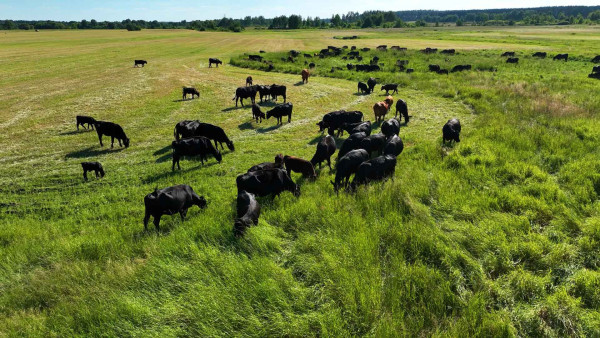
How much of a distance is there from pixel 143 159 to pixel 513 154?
14.5 meters

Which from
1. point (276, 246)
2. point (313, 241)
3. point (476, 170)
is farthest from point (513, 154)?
point (276, 246)

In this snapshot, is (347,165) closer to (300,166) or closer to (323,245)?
(300,166)

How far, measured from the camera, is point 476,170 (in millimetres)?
9734

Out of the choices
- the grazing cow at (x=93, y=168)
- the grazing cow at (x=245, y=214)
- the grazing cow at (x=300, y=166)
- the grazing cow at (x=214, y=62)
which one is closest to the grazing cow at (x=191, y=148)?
the grazing cow at (x=93, y=168)

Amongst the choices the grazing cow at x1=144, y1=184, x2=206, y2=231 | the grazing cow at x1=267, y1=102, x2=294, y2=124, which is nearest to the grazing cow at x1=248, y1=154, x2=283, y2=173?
the grazing cow at x1=144, y1=184, x2=206, y2=231

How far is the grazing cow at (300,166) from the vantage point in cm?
1101

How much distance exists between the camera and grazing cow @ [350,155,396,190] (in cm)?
962

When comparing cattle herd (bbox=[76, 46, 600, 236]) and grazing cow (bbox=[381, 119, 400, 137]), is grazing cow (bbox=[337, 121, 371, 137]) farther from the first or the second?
grazing cow (bbox=[381, 119, 400, 137])

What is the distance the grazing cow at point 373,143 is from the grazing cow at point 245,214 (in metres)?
5.75

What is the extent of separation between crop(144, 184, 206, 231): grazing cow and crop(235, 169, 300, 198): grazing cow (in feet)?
4.89

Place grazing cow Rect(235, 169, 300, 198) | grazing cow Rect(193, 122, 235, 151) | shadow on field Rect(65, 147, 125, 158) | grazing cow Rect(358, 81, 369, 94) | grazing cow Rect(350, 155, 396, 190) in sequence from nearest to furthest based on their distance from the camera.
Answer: grazing cow Rect(235, 169, 300, 198) < grazing cow Rect(350, 155, 396, 190) < shadow on field Rect(65, 147, 125, 158) < grazing cow Rect(193, 122, 235, 151) < grazing cow Rect(358, 81, 369, 94)

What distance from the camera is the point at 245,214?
24.5 feet

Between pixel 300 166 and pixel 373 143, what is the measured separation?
11.0ft

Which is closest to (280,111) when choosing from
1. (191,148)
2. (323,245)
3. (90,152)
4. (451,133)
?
(191,148)
